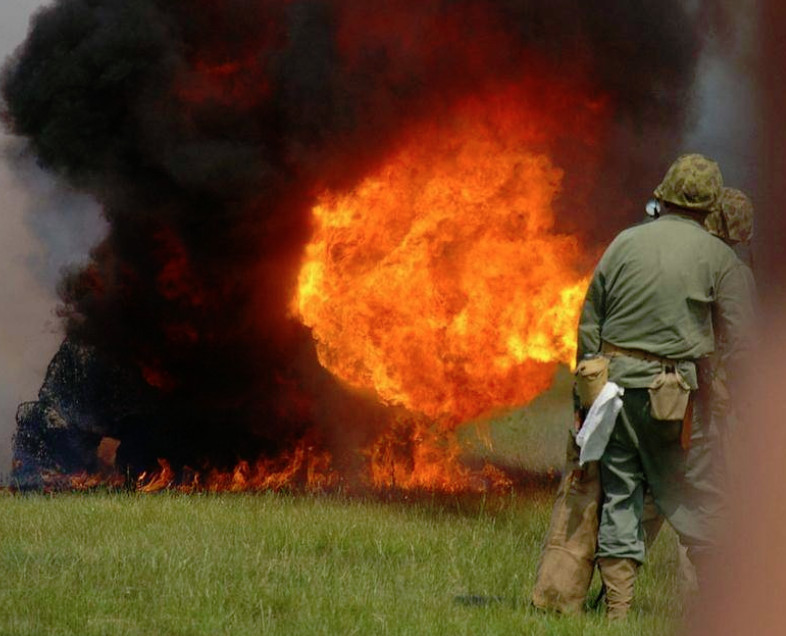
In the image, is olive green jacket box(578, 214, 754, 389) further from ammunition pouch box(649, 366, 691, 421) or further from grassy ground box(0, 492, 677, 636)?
grassy ground box(0, 492, 677, 636)

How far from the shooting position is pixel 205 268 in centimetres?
1474

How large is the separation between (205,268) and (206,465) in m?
2.04

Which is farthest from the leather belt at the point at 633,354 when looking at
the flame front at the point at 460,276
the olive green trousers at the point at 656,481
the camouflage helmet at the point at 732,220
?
the flame front at the point at 460,276

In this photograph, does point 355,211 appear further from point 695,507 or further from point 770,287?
point 695,507

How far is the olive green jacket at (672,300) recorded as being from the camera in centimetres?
734

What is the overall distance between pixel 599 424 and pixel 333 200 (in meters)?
6.94

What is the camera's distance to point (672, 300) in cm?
734

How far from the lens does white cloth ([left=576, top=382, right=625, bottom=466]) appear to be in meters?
7.24

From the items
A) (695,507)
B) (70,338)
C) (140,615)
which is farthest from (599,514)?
(70,338)

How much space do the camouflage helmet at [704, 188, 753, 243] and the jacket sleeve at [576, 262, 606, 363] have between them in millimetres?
843

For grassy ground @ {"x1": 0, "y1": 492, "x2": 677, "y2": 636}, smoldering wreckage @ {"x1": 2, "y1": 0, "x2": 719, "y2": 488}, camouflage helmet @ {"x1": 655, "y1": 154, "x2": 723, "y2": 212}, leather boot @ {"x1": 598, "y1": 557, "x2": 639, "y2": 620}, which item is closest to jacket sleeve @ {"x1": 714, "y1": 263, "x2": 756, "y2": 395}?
camouflage helmet @ {"x1": 655, "y1": 154, "x2": 723, "y2": 212}

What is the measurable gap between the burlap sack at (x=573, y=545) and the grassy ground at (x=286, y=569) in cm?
12

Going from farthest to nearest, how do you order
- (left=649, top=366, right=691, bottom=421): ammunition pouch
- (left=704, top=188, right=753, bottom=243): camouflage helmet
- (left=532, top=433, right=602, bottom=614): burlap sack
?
(left=704, top=188, right=753, bottom=243): camouflage helmet, (left=532, top=433, right=602, bottom=614): burlap sack, (left=649, top=366, right=691, bottom=421): ammunition pouch

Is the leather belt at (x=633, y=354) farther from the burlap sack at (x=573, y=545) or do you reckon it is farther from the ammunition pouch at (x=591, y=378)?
the burlap sack at (x=573, y=545)
